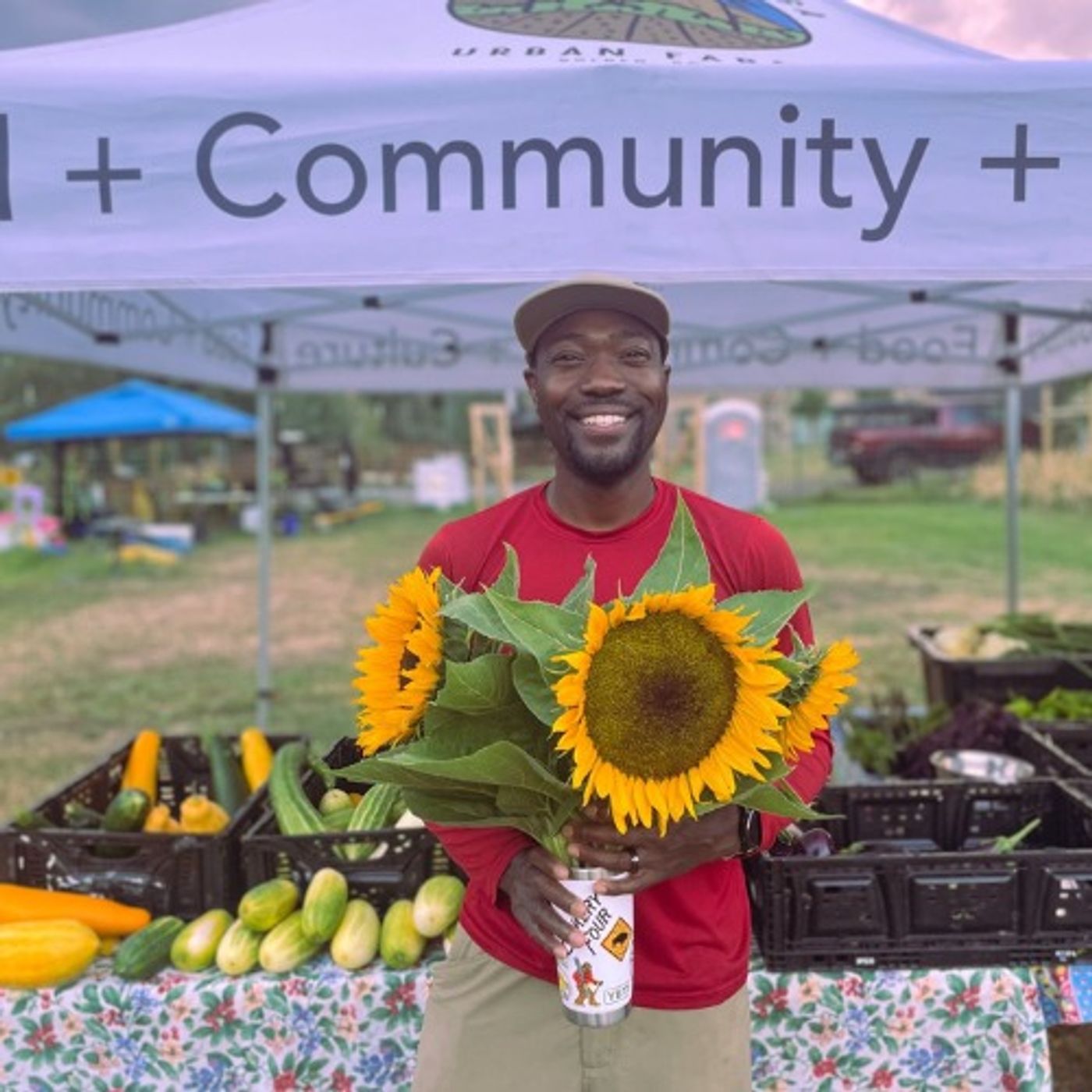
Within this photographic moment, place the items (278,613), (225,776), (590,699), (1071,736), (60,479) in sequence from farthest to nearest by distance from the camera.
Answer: (60,479) < (278,613) < (1071,736) < (225,776) < (590,699)

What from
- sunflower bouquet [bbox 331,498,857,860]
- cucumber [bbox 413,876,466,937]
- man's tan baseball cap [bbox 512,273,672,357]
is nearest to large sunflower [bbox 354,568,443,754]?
sunflower bouquet [bbox 331,498,857,860]

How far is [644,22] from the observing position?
273cm

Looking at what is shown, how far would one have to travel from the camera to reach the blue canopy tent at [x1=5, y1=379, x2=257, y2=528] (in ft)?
53.9

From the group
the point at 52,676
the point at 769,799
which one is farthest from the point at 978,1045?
the point at 52,676

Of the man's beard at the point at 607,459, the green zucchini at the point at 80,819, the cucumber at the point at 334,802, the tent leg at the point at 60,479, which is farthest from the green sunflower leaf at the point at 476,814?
the tent leg at the point at 60,479

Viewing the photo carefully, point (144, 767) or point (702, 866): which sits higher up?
point (702, 866)

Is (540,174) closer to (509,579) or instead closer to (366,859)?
(509,579)

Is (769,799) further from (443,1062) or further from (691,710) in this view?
(443,1062)

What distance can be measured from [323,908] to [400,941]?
0.62ft

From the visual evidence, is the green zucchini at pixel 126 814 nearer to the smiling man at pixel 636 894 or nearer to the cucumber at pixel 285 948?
the cucumber at pixel 285 948

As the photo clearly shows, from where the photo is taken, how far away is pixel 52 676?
349 inches

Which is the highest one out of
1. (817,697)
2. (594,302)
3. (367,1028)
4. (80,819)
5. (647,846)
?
(594,302)

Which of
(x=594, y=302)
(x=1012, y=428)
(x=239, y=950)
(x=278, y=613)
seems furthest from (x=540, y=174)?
(x=278, y=613)

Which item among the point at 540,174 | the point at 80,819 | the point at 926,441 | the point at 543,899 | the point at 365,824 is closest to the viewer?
the point at 543,899
